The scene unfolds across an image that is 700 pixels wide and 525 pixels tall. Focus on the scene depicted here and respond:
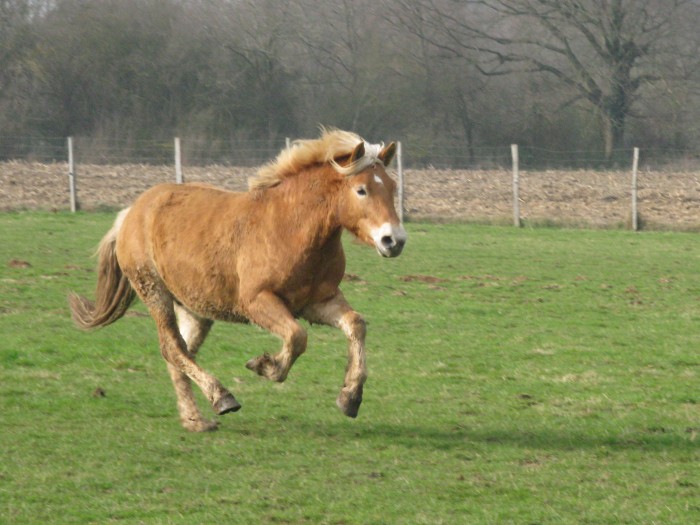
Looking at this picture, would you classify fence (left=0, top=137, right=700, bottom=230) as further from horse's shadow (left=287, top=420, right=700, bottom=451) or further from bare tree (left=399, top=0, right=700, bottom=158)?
horse's shadow (left=287, top=420, right=700, bottom=451)

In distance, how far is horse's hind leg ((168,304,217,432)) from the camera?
6.31 meters

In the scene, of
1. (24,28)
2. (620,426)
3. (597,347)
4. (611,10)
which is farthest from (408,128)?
(620,426)

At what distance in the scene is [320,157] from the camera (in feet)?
20.9

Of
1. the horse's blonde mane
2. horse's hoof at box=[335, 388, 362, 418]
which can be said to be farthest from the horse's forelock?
horse's hoof at box=[335, 388, 362, 418]

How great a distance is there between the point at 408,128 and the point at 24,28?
13.1m

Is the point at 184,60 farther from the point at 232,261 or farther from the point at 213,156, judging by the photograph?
the point at 232,261

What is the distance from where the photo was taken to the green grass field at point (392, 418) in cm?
484

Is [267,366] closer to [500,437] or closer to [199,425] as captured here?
[199,425]

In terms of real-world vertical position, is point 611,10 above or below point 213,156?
above

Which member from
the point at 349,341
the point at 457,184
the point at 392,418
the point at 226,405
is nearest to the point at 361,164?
the point at 349,341

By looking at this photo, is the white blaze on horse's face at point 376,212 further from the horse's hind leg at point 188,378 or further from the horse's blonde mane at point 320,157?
the horse's hind leg at point 188,378

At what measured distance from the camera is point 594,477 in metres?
5.30

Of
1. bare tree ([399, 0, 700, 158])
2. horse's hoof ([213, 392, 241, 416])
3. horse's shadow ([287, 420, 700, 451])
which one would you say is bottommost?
horse's shadow ([287, 420, 700, 451])

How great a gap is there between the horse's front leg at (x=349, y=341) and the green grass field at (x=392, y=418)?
0.29 metres
